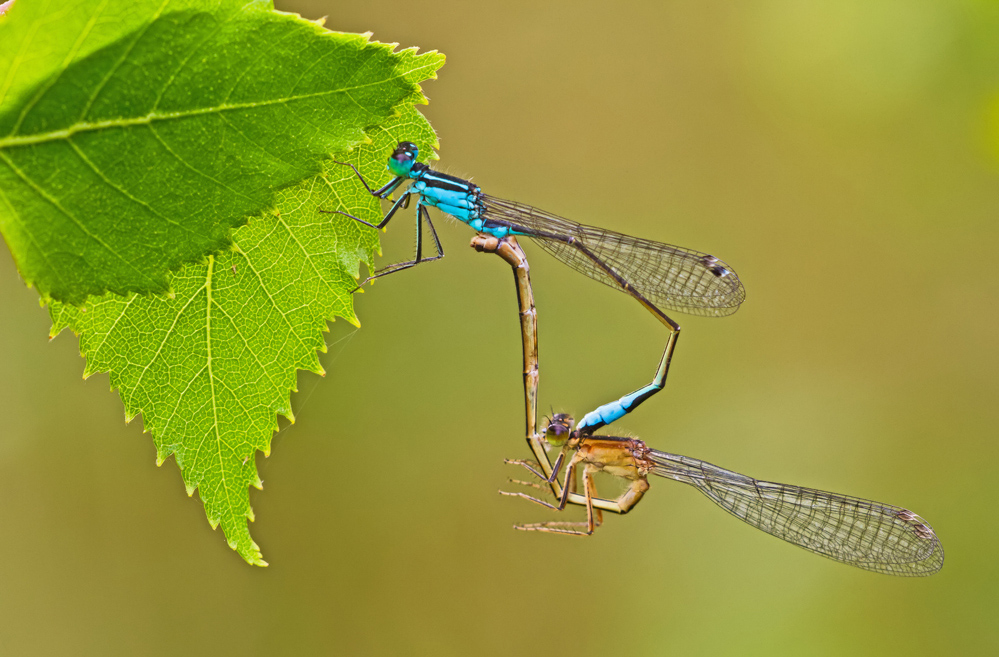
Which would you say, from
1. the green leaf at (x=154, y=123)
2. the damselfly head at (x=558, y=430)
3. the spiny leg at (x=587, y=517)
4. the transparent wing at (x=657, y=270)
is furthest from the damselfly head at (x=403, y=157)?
the spiny leg at (x=587, y=517)

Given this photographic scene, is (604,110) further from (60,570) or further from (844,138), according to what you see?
(60,570)

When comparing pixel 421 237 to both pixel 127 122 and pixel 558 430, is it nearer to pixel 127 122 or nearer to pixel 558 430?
pixel 558 430

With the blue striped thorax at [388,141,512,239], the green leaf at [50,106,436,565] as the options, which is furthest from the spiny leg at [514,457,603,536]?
the green leaf at [50,106,436,565]

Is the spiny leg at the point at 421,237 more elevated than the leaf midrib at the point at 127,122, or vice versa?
the spiny leg at the point at 421,237

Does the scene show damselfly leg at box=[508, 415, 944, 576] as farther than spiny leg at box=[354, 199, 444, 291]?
Yes

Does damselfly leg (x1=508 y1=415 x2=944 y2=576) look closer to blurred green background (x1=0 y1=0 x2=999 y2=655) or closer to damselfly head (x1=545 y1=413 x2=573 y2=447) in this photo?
damselfly head (x1=545 y1=413 x2=573 y2=447)

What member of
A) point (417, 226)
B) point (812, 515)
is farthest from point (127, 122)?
point (812, 515)

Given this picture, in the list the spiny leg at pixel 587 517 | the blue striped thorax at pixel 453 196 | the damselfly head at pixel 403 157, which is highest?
the blue striped thorax at pixel 453 196

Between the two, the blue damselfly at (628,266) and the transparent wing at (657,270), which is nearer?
the blue damselfly at (628,266)

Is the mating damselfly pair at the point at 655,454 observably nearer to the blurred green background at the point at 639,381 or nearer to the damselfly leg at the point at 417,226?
the damselfly leg at the point at 417,226

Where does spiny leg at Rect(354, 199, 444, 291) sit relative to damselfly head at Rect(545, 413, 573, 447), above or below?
above
